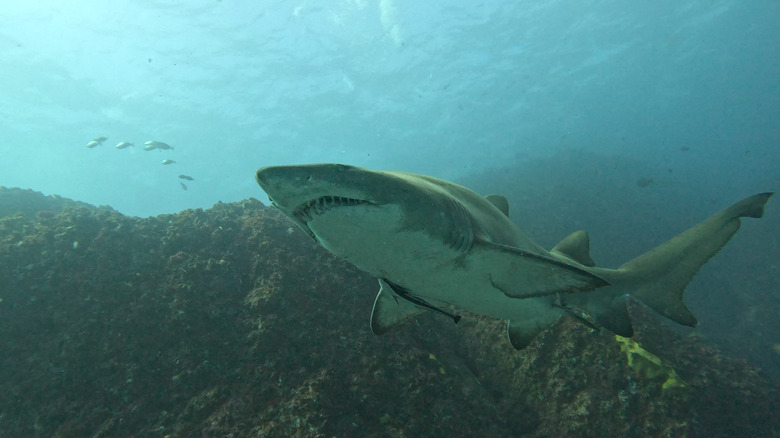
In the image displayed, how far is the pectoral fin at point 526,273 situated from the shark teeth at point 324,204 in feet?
3.72

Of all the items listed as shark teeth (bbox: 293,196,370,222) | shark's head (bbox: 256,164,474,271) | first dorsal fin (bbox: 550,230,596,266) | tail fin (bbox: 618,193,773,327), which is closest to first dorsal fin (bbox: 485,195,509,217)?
first dorsal fin (bbox: 550,230,596,266)

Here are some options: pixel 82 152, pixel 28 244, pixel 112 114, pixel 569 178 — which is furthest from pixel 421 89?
pixel 82 152

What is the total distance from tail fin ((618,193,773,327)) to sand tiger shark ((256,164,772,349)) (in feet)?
0.03

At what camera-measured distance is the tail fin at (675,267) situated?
3.65 m

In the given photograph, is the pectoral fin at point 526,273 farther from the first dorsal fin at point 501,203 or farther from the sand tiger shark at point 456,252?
the first dorsal fin at point 501,203

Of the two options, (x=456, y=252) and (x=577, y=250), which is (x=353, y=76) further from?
(x=456, y=252)

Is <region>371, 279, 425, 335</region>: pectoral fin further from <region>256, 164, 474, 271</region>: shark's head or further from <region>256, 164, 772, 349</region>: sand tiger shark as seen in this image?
<region>256, 164, 474, 271</region>: shark's head

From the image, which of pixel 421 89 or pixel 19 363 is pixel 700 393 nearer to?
pixel 19 363

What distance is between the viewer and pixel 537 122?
6091 cm

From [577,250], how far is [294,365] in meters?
4.32

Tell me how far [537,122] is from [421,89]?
30.0 meters

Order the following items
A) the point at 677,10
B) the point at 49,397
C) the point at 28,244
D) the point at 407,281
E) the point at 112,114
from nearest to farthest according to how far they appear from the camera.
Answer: the point at 407,281, the point at 49,397, the point at 28,244, the point at 677,10, the point at 112,114

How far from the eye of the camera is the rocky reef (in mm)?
4312

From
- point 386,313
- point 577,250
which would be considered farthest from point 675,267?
point 386,313
